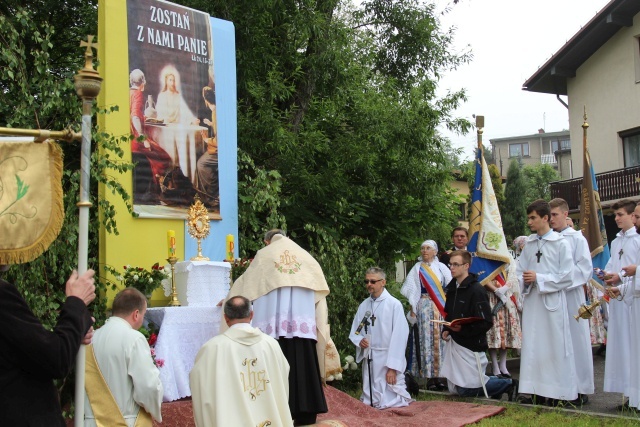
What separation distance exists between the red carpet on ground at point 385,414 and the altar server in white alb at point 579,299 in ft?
3.47

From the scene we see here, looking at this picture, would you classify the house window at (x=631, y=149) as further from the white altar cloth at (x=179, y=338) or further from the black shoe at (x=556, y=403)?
the white altar cloth at (x=179, y=338)

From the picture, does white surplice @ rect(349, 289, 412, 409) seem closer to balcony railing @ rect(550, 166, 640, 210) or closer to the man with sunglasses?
the man with sunglasses

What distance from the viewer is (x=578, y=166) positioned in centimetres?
2998

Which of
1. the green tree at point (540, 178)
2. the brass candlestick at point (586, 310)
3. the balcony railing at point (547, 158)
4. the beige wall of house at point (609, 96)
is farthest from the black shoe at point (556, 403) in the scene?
the balcony railing at point (547, 158)

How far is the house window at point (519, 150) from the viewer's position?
87812mm

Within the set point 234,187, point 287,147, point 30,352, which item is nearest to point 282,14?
point 287,147

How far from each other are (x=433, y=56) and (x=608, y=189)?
38.3 ft

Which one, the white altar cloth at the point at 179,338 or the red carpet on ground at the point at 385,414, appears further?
the white altar cloth at the point at 179,338

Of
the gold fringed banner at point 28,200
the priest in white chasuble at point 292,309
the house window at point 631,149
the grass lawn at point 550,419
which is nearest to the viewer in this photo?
the gold fringed banner at point 28,200

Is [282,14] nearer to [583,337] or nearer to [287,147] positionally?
[287,147]

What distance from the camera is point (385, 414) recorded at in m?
9.30

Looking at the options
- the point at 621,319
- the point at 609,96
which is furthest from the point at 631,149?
the point at 621,319

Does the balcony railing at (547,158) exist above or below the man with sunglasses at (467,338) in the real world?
above

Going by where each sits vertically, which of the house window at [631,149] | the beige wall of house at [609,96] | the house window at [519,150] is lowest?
the house window at [631,149]
